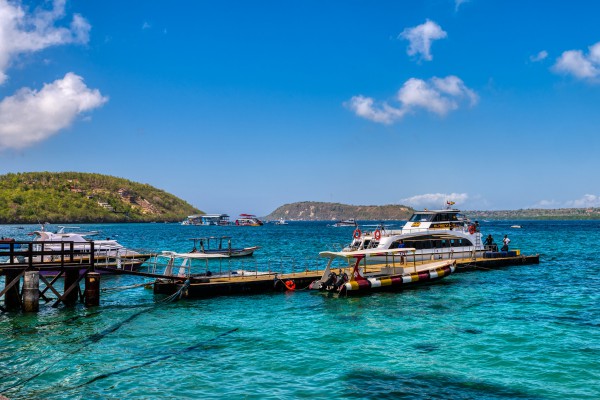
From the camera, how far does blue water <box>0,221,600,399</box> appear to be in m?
15.8

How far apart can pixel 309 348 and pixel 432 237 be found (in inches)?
1176

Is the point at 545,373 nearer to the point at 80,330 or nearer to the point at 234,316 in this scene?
the point at 234,316

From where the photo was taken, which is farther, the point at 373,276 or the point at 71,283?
the point at 373,276

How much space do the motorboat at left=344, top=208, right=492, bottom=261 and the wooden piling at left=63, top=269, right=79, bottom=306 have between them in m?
23.0

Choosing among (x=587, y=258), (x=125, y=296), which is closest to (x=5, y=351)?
(x=125, y=296)

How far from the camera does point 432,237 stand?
4734 cm

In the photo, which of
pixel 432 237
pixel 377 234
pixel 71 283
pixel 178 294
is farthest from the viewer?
pixel 432 237

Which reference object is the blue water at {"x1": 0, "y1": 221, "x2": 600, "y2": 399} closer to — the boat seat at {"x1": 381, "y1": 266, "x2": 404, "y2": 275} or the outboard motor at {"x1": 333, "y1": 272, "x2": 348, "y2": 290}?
the outboard motor at {"x1": 333, "y1": 272, "x2": 348, "y2": 290}

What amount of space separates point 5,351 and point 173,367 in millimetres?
7460

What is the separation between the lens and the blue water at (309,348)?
15.8 meters

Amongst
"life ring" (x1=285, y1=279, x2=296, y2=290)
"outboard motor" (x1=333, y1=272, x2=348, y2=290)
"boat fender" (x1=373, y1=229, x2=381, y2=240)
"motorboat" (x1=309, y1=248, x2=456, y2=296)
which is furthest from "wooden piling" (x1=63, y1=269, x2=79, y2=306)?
"boat fender" (x1=373, y1=229, x2=381, y2=240)

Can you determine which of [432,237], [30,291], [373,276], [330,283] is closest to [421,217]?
[432,237]

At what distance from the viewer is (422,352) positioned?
19516mm

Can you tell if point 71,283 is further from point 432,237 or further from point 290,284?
point 432,237
